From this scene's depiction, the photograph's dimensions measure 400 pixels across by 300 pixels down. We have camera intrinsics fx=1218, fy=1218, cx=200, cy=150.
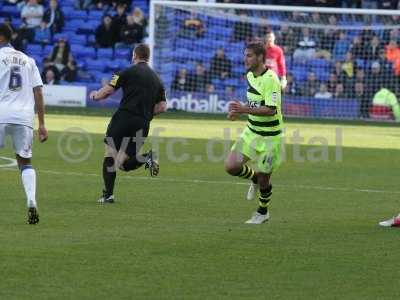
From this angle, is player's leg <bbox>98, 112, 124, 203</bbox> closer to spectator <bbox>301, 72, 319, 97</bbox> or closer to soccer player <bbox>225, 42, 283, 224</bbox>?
soccer player <bbox>225, 42, 283, 224</bbox>

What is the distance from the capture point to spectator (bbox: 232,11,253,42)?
1409 inches

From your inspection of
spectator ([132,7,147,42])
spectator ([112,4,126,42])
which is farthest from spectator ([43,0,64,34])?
spectator ([132,7,147,42])

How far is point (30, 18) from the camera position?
38594 mm

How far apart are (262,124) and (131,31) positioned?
24.3 metres

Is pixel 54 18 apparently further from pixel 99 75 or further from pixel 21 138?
pixel 21 138

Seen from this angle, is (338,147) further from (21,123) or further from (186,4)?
(21,123)

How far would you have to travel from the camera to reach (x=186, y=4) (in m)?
33.3

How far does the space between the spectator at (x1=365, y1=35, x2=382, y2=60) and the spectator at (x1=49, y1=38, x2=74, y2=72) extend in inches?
351

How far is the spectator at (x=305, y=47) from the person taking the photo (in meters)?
35.0

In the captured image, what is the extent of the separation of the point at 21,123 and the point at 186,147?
1098 centimetres

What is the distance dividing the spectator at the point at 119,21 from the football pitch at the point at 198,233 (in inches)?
613

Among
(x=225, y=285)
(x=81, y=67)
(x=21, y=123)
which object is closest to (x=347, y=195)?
(x=21, y=123)

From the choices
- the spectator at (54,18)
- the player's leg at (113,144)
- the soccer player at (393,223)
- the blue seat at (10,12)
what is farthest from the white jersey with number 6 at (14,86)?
the blue seat at (10,12)

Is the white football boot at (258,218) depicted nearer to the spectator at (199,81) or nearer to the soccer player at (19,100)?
the soccer player at (19,100)
